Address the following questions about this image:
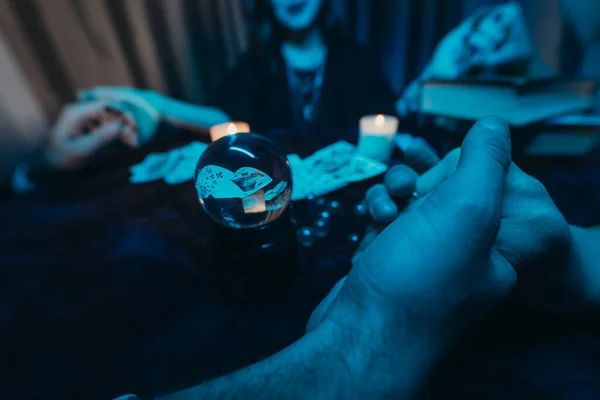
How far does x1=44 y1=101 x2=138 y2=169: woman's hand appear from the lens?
0.90 metres

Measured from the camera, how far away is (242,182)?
43 centimetres

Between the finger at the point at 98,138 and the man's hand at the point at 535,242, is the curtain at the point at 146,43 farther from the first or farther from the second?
the man's hand at the point at 535,242

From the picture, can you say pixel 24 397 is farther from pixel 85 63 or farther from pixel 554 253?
pixel 85 63

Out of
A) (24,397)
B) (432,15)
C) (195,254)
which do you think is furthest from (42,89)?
(432,15)

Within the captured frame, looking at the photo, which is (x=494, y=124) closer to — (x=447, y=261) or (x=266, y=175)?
(x=447, y=261)

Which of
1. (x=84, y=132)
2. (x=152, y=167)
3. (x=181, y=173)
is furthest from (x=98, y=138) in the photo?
(x=181, y=173)

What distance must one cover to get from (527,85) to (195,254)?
33.2 inches

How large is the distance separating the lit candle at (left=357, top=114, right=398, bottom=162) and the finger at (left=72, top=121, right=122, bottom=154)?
2.71ft

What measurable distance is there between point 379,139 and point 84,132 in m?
0.95

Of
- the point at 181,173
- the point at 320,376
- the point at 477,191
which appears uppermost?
the point at 477,191

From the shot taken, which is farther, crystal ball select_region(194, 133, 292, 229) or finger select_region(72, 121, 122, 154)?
finger select_region(72, 121, 122, 154)

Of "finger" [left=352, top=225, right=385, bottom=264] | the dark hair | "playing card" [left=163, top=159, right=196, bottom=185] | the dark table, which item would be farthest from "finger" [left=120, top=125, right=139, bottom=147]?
"finger" [left=352, top=225, right=385, bottom=264]

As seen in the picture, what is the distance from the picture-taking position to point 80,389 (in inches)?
13.8

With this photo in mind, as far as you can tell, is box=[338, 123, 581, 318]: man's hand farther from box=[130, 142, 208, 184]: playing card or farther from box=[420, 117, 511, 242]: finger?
box=[130, 142, 208, 184]: playing card
